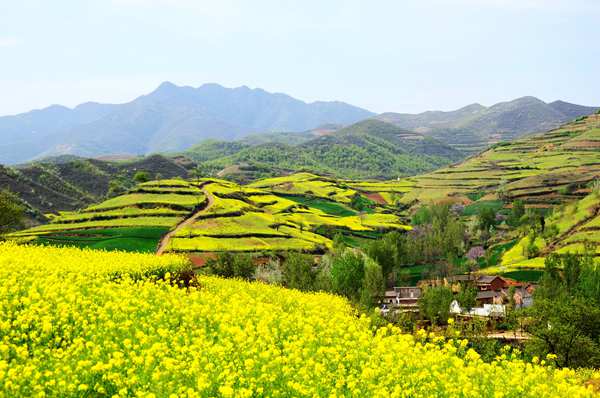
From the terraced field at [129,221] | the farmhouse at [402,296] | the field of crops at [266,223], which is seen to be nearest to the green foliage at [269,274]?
the field of crops at [266,223]

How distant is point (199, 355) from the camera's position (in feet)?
44.5

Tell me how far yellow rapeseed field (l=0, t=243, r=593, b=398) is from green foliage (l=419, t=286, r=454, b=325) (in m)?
55.2

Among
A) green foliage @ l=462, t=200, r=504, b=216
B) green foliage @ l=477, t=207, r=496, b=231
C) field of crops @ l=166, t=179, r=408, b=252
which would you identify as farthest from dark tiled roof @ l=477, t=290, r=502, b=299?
green foliage @ l=462, t=200, r=504, b=216

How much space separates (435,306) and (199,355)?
66264mm

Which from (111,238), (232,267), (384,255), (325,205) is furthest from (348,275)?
(325,205)

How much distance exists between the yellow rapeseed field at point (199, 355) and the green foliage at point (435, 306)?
55234 mm

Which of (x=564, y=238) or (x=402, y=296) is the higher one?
(x=564, y=238)

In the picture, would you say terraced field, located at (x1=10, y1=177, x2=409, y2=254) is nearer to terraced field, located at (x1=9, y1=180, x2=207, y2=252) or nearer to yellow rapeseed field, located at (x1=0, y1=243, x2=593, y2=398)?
terraced field, located at (x1=9, y1=180, x2=207, y2=252)

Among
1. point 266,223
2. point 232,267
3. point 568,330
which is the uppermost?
point 266,223

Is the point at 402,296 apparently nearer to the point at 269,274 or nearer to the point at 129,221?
the point at 269,274

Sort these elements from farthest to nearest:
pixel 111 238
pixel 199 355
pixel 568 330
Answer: pixel 111 238 → pixel 568 330 → pixel 199 355

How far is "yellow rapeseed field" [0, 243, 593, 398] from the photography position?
12.0 m

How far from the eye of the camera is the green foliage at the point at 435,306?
242 feet

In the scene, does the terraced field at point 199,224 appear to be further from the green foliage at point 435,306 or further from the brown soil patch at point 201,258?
the green foliage at point 435,306
